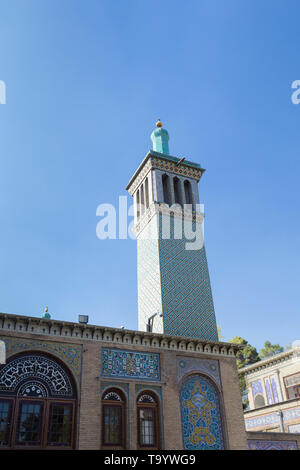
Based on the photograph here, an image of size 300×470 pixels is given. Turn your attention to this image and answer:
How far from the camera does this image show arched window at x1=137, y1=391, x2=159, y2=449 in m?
13.8

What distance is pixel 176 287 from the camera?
58.0 ft

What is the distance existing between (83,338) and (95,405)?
6.94 ft

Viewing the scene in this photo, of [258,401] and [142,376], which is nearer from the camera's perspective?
[142,376]

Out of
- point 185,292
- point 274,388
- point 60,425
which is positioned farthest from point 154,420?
point 274,388

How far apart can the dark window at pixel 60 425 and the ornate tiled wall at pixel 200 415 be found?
388 centimetres

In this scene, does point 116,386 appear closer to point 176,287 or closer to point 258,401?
point 176,287

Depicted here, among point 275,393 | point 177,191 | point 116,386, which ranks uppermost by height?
point 177,191

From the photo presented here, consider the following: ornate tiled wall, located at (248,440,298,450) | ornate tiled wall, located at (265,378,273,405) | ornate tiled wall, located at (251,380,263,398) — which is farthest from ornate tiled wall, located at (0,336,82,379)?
ornate tiled wall, located at (251,380,263,398)

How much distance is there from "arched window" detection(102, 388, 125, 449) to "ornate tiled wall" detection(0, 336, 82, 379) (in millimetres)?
1281

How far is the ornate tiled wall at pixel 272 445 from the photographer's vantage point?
53.5ft

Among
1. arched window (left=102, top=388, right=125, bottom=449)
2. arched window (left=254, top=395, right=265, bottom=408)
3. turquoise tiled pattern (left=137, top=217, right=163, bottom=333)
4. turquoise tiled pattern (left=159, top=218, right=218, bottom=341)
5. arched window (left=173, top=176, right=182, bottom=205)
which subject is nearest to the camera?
arched window (left=102, top=388, right=125, bottom=449)

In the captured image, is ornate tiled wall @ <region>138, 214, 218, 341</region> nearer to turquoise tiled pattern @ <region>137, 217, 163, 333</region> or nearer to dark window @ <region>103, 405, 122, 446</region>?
turquoise tiled pattern @ <region>137, 217, 163, 333</region>

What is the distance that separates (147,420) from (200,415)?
2.03 meters
